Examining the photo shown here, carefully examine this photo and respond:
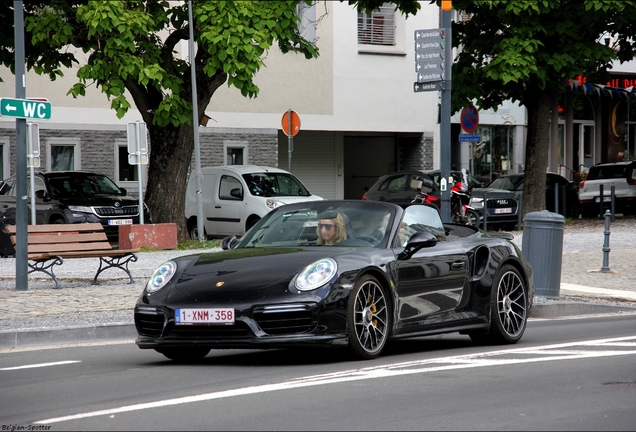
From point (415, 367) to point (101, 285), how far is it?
26.5ft

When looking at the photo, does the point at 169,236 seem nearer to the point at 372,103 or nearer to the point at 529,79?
the point at 529,79

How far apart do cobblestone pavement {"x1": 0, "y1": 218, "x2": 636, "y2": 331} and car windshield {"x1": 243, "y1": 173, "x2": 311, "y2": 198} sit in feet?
17.1

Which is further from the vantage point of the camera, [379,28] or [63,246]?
[379,28]

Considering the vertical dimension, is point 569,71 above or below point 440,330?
above

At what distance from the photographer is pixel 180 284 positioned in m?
8.56

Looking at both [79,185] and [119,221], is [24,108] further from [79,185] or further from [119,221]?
[79,185]

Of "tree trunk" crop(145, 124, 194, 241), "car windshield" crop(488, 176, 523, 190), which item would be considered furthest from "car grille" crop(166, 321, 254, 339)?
"car windshield" crop(488, 176, 523, 190)

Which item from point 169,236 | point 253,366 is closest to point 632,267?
point 169,236

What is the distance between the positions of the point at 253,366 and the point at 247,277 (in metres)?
0.70

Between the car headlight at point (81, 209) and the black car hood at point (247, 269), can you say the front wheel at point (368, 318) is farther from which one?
the car headlight at point (81, 209)

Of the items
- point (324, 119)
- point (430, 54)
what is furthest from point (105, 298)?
point (324, 119)

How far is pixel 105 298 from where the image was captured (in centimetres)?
1377

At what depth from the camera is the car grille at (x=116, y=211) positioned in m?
23.3

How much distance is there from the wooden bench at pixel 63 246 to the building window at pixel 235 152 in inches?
756
